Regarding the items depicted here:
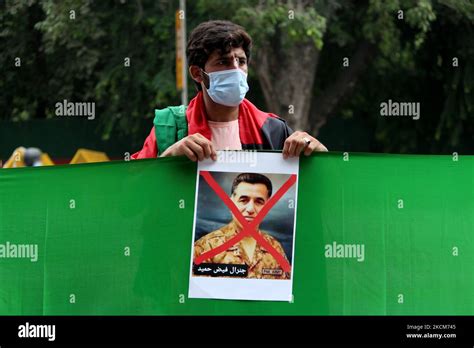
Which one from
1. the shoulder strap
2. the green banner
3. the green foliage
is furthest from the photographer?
the green foliage

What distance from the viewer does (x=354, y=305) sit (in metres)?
4.15

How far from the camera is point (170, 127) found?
165 inches

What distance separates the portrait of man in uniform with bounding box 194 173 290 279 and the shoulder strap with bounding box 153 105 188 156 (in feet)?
1.07

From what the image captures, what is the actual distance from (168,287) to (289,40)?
11850mm

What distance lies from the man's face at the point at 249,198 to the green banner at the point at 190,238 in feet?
0.49

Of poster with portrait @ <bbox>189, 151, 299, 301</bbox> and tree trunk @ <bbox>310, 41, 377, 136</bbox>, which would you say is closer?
poster with portrait @ <bbox>189, 151, 299, 301</bbox>

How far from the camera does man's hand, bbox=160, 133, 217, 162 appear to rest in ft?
13.0

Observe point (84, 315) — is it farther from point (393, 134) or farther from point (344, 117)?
point (344, 117)

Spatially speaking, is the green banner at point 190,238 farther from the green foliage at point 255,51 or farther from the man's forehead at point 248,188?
the green foliage at point 255,51

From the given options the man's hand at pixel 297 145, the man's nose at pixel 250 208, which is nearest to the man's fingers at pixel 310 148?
the man's hand at pixel 297 145

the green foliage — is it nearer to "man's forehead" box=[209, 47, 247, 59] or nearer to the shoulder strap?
"man's forehead" box=[209, 47, 247, 59]

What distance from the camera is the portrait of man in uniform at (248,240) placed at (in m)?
4.02

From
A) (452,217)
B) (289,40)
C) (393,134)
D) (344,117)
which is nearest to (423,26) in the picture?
(289,40)

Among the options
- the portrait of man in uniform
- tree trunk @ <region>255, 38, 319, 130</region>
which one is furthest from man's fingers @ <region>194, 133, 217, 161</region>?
tree trunk @ <region>255, 38, 319, 130</region>
